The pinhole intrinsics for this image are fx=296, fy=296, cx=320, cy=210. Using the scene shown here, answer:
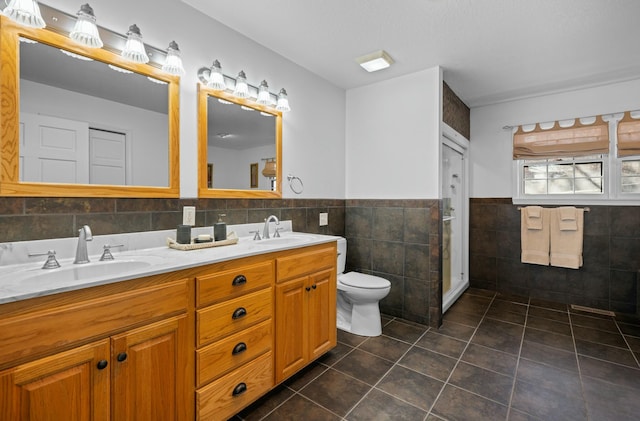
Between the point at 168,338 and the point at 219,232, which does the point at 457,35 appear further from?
the point at 168,338

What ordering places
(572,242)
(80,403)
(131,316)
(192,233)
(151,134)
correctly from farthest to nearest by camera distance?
(572,242), (192,233), (151,134), (131,316), (80,403)

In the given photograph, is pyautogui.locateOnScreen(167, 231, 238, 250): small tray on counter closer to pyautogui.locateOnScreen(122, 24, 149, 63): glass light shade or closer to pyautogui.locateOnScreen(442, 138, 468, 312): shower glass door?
pyautogui.locateOnScreen(122, 24, 149, 63): glass light shade

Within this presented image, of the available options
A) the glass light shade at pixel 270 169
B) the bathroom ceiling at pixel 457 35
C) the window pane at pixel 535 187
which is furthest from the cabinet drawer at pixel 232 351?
the window pane at pixel 535 187

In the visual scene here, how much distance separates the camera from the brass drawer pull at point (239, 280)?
1479 millimetres

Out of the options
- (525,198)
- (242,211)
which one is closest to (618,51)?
(525,198)

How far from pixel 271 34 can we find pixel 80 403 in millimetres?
2334

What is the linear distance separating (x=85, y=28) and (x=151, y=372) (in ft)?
5.17

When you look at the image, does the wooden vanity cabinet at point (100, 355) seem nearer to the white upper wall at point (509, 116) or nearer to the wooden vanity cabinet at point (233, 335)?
the wooden vanity cabinet at point (233, 335)

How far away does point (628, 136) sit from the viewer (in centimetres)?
291

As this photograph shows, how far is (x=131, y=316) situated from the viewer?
112cm

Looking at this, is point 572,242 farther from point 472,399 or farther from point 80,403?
point 80,403

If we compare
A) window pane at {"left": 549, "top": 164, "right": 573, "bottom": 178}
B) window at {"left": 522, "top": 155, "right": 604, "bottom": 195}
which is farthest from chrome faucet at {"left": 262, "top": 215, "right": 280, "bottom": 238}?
window pane at {"left": 549, "top": 164, "right": 573, "bottom": 178}

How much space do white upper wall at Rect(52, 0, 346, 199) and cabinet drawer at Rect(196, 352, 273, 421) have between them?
108 cm

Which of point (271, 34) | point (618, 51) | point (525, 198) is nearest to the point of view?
point (271, 34)
